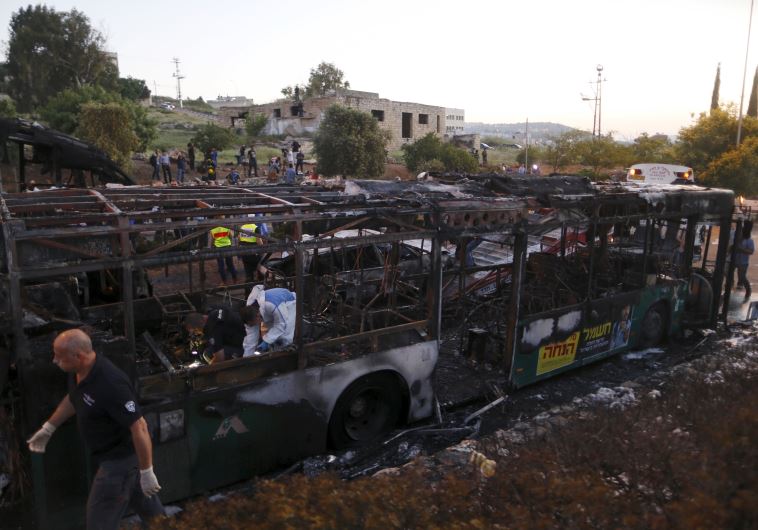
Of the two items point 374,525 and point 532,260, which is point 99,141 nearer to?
point 532,260

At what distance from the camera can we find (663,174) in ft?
64.3

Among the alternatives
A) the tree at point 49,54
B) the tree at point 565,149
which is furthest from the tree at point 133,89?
the tree at point 565,149

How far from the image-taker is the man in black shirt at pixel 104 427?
3885mm

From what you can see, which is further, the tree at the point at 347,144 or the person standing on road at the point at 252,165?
the tree at the point at 347,144

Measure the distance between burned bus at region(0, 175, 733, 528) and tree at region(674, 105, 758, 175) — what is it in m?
24.8

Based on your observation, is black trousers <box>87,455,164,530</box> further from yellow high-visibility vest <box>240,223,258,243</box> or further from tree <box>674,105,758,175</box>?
tree <box>674,105,758,175</box>

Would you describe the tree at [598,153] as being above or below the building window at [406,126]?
below

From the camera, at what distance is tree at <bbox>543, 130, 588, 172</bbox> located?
37000mm

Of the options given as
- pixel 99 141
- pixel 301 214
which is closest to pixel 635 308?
pixel 301 214

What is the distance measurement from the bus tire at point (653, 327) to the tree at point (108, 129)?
20256 mm

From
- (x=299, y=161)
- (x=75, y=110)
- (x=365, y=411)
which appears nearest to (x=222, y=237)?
(x=365, y=411)

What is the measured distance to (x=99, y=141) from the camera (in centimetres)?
2244

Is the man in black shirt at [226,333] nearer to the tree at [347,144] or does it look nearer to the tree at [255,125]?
the tree at [347,144]

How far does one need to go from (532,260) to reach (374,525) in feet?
26.0
